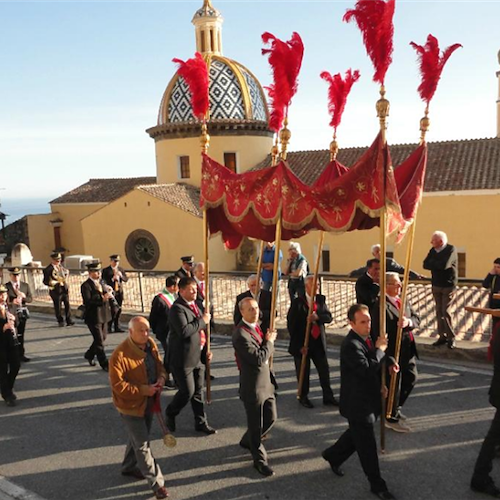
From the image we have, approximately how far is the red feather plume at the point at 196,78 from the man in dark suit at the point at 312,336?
2.81 m

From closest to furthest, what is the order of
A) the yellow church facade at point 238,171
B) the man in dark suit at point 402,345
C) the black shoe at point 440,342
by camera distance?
the man in dark suit at point 402,345 → the black shoe at point 440,342 → the yellow church facade at point 238,171

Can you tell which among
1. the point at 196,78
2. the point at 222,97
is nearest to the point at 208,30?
the point at 222,97

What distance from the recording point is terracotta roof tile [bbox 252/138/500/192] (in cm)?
1922

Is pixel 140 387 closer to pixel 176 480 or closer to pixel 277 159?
pixel 176 480

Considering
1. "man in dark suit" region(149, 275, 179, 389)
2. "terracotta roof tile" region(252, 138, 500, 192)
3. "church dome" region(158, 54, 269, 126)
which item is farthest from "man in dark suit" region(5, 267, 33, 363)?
"church dome" region(158, 54, 269, 126)

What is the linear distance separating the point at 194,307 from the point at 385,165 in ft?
9.00

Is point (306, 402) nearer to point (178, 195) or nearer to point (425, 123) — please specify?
point (425, 123)

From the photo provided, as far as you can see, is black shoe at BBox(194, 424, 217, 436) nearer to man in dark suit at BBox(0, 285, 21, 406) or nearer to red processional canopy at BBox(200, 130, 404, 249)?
red processional canopy at BBox(200, 130, 404, 249)

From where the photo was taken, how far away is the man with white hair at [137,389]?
4402mm

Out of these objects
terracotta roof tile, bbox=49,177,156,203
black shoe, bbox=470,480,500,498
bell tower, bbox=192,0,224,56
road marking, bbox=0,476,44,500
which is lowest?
road marking, bbox=0,476,44,500

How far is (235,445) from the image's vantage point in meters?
5.55

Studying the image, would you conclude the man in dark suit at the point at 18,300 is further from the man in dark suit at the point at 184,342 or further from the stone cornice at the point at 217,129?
the stone cornice at the point at 217,129

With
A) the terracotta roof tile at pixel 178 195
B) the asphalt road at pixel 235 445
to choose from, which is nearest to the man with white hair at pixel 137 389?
the asphalt road at pixel 235 445

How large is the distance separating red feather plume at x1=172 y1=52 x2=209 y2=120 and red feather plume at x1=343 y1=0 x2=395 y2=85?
2252 millimetres
